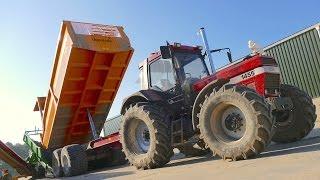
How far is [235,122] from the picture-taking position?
5.98m

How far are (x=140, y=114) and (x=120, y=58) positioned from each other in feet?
6.97

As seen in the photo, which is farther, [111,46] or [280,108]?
[111,46]

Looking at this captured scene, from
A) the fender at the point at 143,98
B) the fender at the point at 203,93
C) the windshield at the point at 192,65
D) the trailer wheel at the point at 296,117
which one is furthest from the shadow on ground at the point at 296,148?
the fender at the point at 143,98

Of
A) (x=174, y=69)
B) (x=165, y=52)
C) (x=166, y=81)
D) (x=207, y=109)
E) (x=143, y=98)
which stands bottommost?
(x=207, y=109)

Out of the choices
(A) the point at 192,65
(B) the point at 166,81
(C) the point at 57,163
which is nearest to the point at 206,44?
(A) the point at 192,65

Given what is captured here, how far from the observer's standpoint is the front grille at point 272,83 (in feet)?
20.7

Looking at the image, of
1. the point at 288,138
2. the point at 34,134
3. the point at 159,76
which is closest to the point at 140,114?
the point at 159,76

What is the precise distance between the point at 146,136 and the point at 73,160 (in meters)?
2.44

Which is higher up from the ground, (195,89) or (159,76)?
(159,76)

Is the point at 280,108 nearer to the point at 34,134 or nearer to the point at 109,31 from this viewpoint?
the point at 109,31

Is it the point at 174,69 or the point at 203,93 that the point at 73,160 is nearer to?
the point at 174,69

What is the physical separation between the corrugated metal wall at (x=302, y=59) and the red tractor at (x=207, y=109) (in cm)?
678

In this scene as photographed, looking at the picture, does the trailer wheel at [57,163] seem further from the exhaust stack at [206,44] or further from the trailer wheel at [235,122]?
the trailer wheel at [235,122]

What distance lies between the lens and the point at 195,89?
7.16 metres
